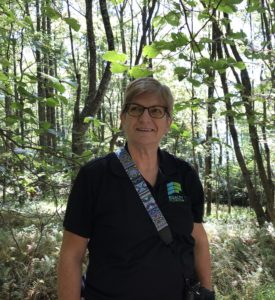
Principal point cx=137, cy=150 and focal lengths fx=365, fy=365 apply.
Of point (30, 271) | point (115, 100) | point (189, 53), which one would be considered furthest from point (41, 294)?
point (115, 100)

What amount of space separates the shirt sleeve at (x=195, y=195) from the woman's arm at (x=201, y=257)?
2.8 inches

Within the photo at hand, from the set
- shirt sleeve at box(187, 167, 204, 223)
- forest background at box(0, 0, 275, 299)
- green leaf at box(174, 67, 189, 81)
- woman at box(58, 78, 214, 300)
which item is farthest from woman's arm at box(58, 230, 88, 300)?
green leaf at box(174, 67, 189, 81)

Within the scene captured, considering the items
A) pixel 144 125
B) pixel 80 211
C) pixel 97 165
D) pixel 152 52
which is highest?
pixel 152 52

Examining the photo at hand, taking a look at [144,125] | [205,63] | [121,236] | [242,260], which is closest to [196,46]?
[205,63]

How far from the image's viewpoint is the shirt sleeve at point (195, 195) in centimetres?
198

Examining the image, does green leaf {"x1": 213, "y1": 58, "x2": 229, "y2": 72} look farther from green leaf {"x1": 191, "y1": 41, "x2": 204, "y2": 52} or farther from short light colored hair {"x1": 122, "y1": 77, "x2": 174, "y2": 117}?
short light colored hair {"x1": 122, "y1": 77, "x2": 174, "y2": 117}

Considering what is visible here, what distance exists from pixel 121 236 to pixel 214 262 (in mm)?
5315

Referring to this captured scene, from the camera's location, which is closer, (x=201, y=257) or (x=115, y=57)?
(x=201, y=257)

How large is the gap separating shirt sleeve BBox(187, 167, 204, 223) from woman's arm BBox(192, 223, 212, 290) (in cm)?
7

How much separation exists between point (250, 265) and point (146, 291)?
18.5 ft

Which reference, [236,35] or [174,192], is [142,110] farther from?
[236,35]

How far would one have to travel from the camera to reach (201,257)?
2.08 m

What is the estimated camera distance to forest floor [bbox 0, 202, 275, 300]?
540 centimetres

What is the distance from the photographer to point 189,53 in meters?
2.99
